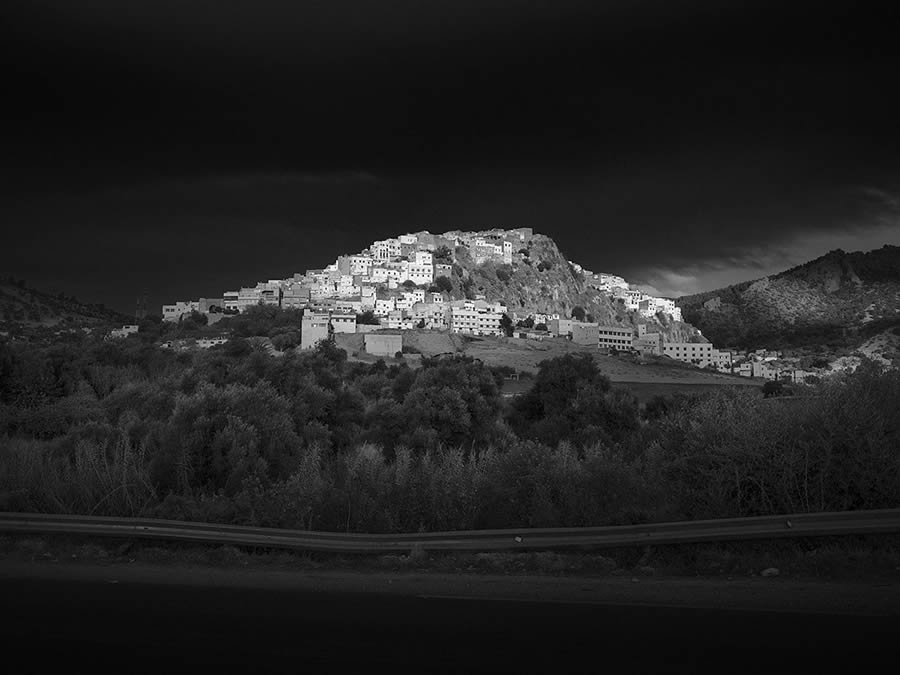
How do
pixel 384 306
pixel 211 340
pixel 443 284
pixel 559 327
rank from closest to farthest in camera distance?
pixel 211 340
pixel 384 306
pixel 559 327
pixel 443 284

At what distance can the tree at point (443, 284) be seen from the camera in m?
183

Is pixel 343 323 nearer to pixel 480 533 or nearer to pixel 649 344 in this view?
pixel 649 344

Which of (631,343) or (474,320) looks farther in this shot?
(631,343)

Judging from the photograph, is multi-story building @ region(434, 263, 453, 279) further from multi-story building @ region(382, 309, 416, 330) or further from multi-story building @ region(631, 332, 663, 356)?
multi-story building @ region(631, 332, 663, 356)

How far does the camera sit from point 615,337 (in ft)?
495

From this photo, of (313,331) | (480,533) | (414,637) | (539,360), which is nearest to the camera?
(414,637)

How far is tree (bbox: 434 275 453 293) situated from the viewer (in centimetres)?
18338

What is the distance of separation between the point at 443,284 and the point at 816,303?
82736 mm

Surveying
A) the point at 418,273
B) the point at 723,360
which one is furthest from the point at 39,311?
the point at 723,360

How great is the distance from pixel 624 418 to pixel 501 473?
23751 millimetres

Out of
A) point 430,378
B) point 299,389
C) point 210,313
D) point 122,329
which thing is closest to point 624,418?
point 430,378

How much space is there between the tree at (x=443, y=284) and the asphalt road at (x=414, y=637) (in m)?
175

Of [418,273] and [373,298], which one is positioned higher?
[418,273]

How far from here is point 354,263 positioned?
7195 inches
